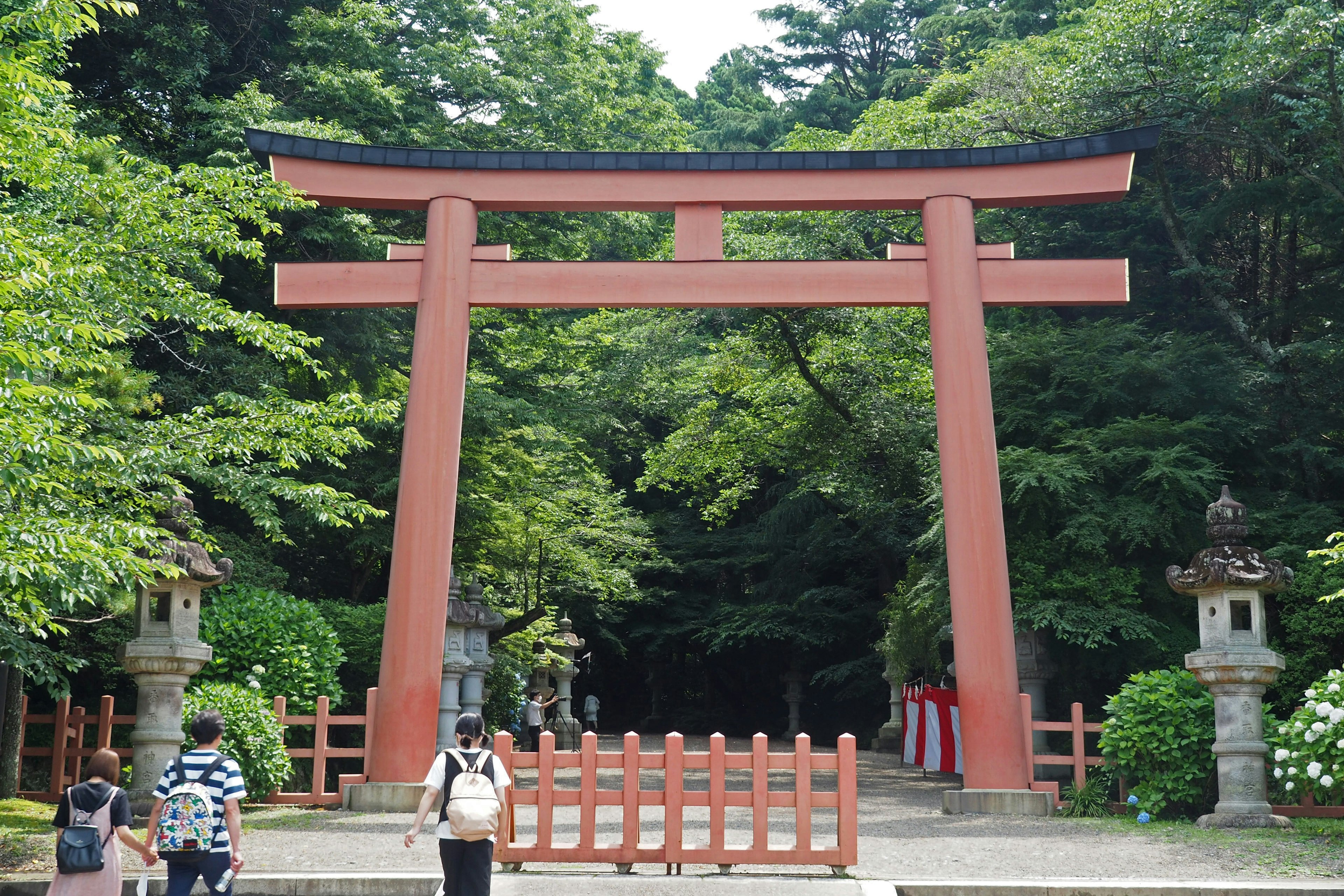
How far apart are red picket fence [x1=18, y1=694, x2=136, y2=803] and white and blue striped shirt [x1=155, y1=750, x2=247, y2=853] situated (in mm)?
5552

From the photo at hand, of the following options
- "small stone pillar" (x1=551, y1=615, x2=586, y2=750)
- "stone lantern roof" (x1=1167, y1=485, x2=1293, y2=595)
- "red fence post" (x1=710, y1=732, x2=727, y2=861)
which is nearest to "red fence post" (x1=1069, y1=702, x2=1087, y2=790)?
"stone lantern roof" (x1=1167, y1=485, x2=1293, y2=595)

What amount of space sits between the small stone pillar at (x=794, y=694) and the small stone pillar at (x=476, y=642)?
13.9 meters

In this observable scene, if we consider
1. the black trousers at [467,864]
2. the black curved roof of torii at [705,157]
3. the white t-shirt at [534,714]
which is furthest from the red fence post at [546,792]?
the white t-shirt at [534,714]

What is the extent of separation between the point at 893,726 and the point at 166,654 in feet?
51.1

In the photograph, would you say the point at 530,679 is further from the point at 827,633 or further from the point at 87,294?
the point at 87,294

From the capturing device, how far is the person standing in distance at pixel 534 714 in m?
19.0

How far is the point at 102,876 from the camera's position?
484 cm

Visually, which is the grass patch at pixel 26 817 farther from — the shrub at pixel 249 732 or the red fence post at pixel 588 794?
the red fence post at pixel 588 794

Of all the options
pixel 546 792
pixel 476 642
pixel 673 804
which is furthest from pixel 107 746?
pixel 673 804

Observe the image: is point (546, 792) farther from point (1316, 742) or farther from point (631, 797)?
point (1316, 742)

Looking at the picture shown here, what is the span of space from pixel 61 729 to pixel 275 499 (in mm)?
5445

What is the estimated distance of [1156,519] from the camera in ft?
40.4

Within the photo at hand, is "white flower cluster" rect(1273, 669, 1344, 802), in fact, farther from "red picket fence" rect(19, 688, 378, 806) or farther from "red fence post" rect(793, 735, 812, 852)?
"red picket fence" rect(19, 688, 378, 806)

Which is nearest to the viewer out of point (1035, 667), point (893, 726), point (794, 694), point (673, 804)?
point (673, 804)
